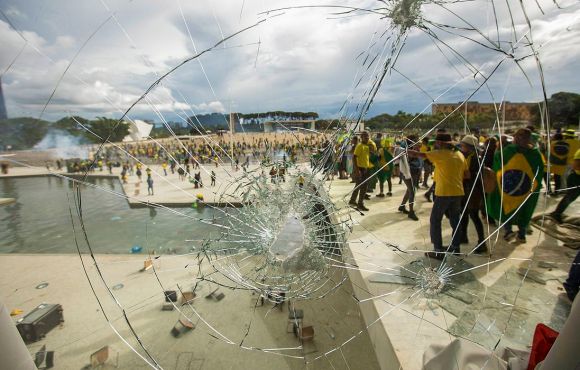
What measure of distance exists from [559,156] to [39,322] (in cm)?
830

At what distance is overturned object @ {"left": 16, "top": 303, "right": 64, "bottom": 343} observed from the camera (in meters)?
3.46

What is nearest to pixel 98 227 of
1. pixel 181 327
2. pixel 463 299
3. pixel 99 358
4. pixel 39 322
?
pixel 39 322

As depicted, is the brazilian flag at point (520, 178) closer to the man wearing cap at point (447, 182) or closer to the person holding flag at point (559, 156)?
the man wearing cap at point (447, 182)

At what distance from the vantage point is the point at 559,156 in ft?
15.3

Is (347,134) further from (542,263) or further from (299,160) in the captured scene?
(542,263)

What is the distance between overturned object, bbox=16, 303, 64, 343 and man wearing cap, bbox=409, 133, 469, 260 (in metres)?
5.00

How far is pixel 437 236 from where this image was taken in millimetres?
3229

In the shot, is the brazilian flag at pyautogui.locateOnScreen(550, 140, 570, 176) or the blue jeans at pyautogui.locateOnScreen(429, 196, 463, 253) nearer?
the blue jeans at pyautogui.locateOnScreen(429, 196, 463, 253)

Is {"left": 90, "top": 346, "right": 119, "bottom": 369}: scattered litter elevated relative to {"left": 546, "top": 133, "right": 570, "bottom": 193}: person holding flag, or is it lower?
lower

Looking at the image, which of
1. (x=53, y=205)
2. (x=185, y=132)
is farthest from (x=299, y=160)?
(x=53, y=205)

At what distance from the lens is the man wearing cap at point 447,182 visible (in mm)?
3139

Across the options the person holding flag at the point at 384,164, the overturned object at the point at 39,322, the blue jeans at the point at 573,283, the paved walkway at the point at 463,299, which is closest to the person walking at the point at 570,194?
the paved walkway at the point at 463,299

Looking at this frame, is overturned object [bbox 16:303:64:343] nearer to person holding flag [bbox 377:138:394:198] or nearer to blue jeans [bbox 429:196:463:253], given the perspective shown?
blue jeans [bbox 429:196:463:253]

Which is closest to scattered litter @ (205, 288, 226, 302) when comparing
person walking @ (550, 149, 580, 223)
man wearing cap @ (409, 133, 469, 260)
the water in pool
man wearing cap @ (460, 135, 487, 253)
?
the water in pool
